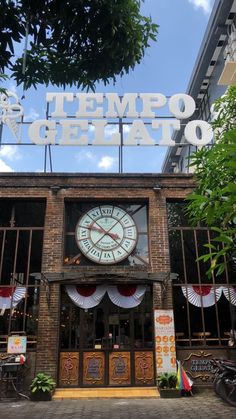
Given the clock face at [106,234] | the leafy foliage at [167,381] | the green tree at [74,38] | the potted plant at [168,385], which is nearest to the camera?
the green tree at [74,38]

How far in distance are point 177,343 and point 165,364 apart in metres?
0.76

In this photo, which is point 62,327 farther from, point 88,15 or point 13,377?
point 88,15

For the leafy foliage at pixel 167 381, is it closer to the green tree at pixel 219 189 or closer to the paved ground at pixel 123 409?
the paved ground at pixel 123 409

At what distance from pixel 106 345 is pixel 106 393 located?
1.28m

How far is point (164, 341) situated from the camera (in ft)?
37.2

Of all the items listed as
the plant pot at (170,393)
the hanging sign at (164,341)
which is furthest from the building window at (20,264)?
the plant pot at (170,393)

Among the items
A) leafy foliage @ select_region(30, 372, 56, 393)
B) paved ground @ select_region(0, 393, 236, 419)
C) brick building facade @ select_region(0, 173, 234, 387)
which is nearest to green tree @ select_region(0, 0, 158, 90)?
paved ground @ select_region(0, 393, 236, 419)

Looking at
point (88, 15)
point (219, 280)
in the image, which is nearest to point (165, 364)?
point (219, 280)

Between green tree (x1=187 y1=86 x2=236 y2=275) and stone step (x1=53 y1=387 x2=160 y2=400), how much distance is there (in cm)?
547

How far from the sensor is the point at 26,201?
13.0 m

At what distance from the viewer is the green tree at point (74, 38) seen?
12.9ft

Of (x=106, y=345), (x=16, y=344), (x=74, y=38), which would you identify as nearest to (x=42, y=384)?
(x=16, y=344)

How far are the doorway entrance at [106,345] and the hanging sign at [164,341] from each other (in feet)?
1.17

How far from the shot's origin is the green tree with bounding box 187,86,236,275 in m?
4.04
